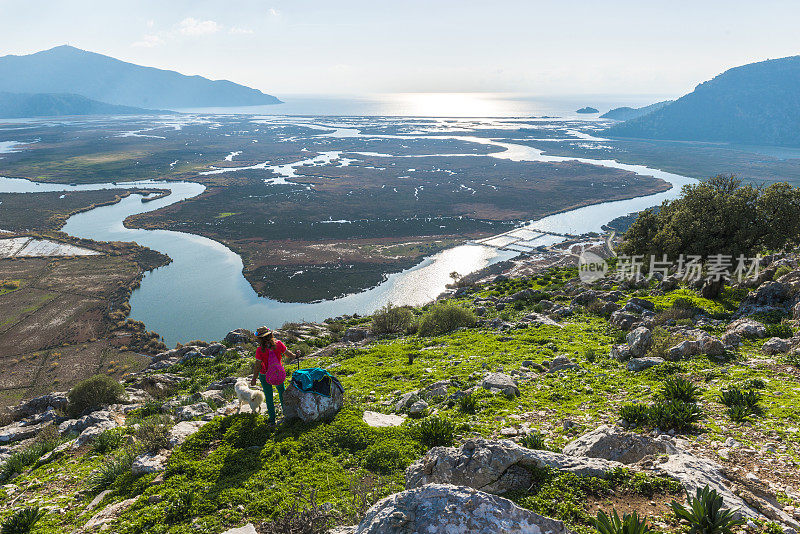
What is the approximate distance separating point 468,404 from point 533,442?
3391 millimetres

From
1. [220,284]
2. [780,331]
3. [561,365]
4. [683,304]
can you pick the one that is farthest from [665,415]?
[220,284]

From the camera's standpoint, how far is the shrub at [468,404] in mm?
12852

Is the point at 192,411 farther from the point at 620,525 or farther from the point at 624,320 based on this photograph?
the point at 624,320

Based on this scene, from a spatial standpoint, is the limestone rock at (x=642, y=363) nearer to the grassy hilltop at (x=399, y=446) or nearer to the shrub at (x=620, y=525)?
the grassy hilltop at (x=399, y=446)

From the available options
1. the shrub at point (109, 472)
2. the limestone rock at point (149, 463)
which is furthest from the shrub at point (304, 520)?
the shrub at point (109, 472)

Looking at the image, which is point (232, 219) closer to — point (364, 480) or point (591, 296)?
point (591, 296)

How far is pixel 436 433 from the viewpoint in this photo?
10.8m

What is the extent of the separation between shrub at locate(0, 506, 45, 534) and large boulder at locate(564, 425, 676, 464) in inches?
496

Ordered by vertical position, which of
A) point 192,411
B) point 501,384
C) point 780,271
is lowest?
point 192,411

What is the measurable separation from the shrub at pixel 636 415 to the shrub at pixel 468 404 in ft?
14.2

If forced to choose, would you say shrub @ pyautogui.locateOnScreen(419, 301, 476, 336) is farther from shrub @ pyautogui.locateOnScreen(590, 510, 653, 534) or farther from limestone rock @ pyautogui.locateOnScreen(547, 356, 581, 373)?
shrub @ pyautogui.locateOnScreen(590, 510, 653, 534)

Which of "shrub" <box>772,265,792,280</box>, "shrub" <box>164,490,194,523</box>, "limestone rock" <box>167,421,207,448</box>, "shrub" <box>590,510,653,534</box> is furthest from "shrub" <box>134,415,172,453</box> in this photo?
"shrub" <box>772,265,792,280</box>

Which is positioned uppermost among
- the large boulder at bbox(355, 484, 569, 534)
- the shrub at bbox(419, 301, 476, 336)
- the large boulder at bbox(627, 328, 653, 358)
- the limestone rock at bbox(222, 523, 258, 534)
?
the large boulder at bbox(355, 484, 569, 534)

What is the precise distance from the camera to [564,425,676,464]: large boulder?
8953 millimetres
